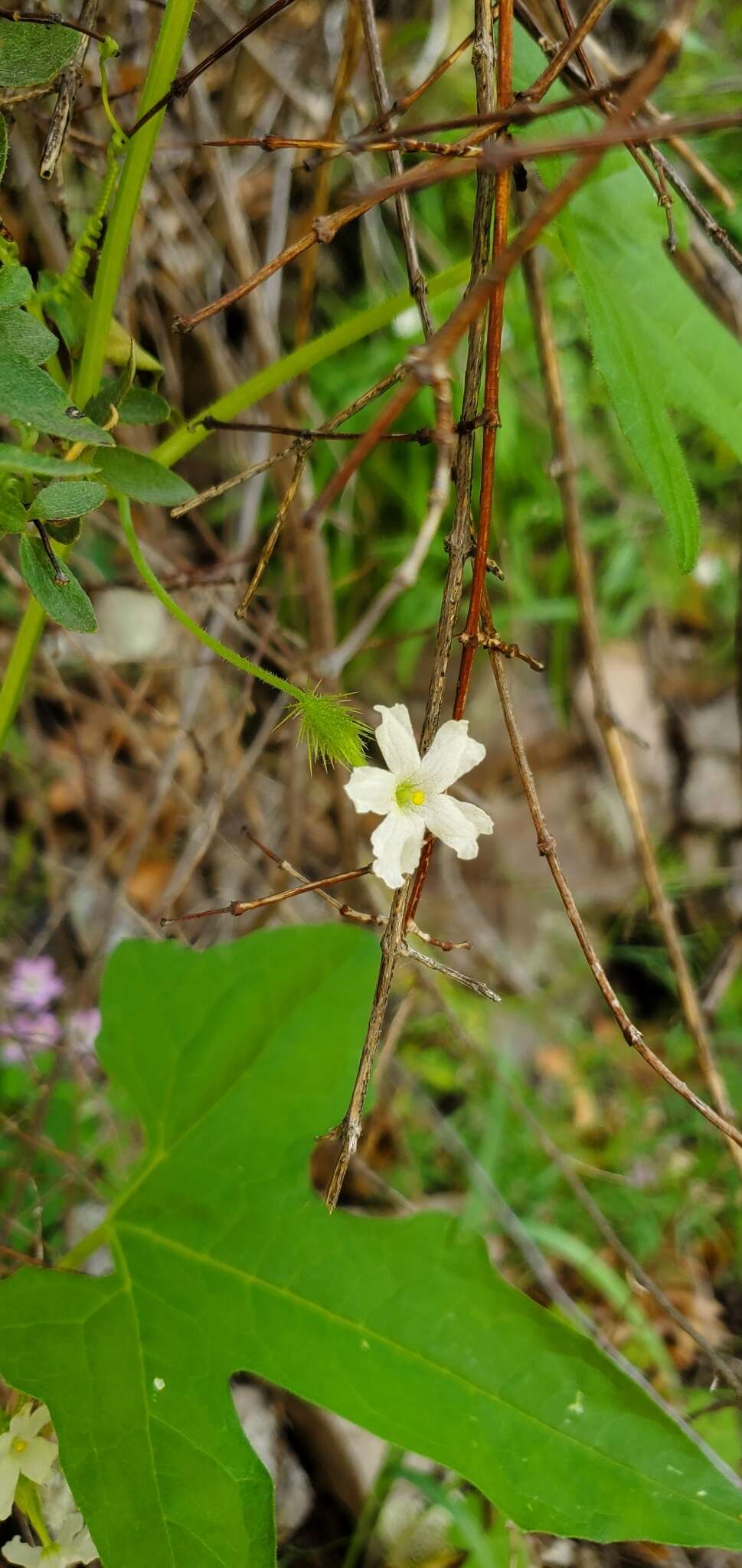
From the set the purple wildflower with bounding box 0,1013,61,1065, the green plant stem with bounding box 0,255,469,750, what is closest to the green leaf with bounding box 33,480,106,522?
the green plant stem with bounding box 0,255,469,750

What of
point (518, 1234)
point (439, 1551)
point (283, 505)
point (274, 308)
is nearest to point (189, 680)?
point (274, 308)

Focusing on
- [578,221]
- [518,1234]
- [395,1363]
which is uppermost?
[578,221]

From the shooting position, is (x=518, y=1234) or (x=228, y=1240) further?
(x=518, y=1234)

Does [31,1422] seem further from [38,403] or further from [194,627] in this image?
[38,403]

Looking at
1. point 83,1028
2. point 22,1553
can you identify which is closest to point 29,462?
point 22,1553

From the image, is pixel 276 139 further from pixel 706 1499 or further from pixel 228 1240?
pixel 706 1499

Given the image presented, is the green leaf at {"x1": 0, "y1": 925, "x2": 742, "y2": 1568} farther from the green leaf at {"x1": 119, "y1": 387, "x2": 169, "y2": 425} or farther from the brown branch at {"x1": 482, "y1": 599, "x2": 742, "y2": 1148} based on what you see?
the green leaf at {"x1": 119, "y1": 387, "x2": 169, "y2": 425}
